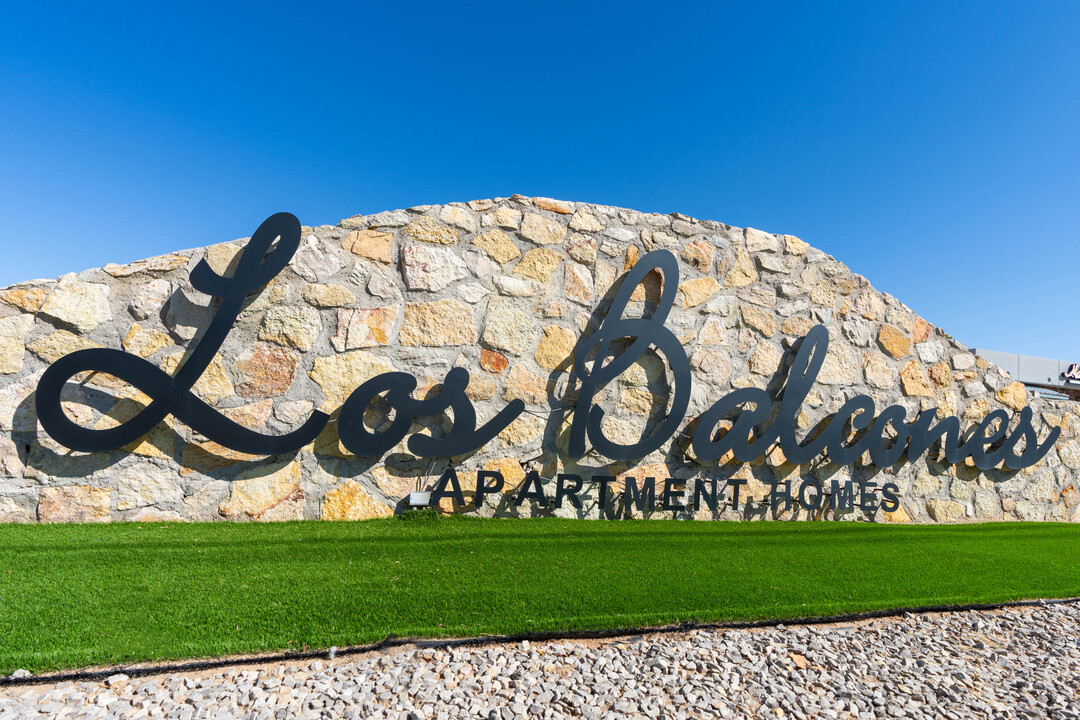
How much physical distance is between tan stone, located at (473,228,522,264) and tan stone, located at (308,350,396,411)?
1.53 m

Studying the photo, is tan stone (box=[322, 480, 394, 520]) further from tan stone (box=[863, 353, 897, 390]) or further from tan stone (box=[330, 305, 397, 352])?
tan stone (box=[863, 353, 897, 390])

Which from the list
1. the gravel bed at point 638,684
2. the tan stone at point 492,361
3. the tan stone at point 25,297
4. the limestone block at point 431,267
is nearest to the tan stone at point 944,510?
the gravel bed at point 638,684

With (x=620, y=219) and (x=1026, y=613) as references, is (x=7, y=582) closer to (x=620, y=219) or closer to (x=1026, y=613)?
(x=620, y=219)

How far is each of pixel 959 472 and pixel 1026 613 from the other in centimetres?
392

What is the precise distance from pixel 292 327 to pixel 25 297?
2.06 m

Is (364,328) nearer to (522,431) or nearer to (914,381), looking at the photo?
(522,431)

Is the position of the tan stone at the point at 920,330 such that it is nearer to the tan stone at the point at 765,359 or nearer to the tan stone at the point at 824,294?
the tan stone at the point at 824,294

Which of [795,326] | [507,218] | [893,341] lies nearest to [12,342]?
[507,218]

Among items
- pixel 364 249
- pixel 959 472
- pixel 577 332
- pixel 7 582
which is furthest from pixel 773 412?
pixel 7 582

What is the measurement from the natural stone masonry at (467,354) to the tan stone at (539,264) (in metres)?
0.02

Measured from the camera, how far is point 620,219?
6293 mm

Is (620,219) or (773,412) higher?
(620,219)

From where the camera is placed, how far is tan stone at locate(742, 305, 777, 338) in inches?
259

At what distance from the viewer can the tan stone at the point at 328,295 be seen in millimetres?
5234
